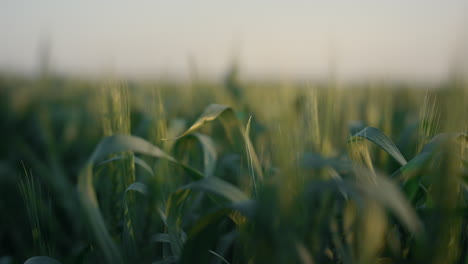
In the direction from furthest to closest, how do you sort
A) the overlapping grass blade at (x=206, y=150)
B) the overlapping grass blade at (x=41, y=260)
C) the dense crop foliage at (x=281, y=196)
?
the overlapping grass blade at (x=206, y=150)
the overlapping grass blade at (x=41, y=260)
the dense crop foliage at (x=281, y=196)

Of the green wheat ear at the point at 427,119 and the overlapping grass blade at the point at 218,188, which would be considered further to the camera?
the green wheat ear at the point at 427,119

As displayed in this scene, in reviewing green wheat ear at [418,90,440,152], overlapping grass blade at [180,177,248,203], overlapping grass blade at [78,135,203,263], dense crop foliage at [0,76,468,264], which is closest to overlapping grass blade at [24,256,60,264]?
dense crop foliage at [0,76,468,264]

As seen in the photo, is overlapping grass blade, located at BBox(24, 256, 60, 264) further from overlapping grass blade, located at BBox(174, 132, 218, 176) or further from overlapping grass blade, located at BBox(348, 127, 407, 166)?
overlapping grass blade, located at BBox(348, 127, 407, 166)

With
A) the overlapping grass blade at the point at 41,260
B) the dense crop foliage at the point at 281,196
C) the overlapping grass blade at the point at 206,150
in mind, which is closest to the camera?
the dense crop foliage at the point at 281,196

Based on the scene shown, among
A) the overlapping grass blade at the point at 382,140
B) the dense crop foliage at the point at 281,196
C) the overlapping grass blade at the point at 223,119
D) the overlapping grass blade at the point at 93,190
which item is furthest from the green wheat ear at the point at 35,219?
the overlapping grass blade at the point at 382,140

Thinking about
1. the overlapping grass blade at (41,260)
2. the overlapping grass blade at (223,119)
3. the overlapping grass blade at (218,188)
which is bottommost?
the overlapping grass blade at (41,260)

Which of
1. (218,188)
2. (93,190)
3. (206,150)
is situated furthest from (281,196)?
A: (206,150)

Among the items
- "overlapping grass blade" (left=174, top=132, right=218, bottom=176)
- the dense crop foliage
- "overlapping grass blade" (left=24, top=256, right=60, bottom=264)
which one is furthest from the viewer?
"overlapping grass blade" (left=174, top=132, right=218, bottom=176)

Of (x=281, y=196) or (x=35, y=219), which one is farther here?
(x=35, y=219)

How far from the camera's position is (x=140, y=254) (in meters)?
0.42

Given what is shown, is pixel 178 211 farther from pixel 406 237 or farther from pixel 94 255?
pixel 406 237

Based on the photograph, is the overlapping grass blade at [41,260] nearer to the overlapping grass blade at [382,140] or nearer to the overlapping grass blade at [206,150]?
the overlapping grass blade at [206,150]

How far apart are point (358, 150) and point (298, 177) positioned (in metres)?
0.18

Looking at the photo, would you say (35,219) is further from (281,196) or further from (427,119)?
(427,119)
